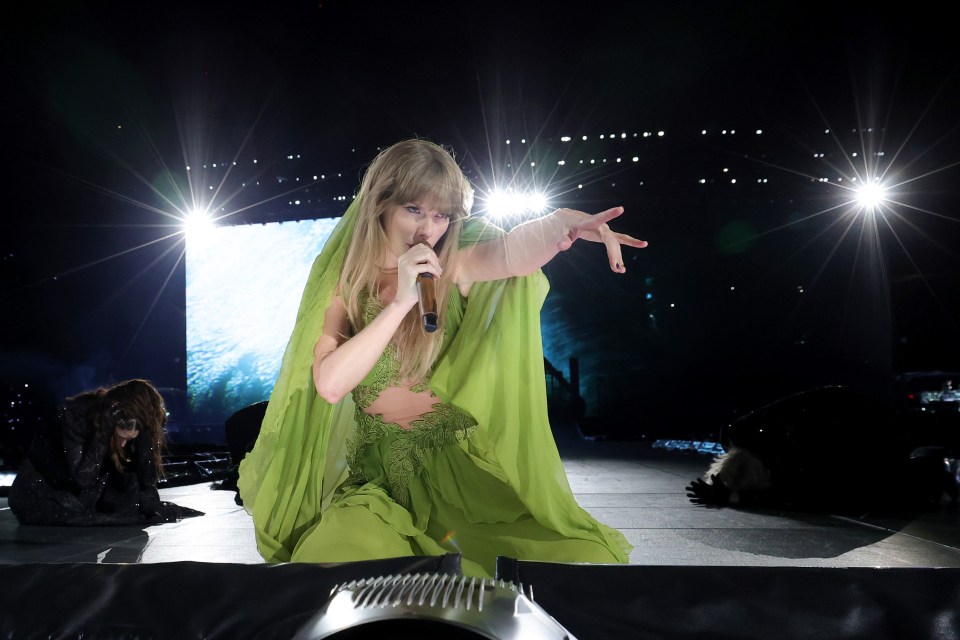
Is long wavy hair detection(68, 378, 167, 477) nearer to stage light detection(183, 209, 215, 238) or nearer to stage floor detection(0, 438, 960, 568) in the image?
stage floor detection(0, 438, 960, 568)

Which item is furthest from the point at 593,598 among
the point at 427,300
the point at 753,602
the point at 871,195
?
the point at 871,195

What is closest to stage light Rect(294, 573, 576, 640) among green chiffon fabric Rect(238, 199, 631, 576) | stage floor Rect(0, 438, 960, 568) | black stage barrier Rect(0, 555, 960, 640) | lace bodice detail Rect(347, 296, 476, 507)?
black stage barrier Rect(0, 555, 960, 640)

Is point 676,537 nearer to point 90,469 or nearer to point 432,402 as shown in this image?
point 432,402

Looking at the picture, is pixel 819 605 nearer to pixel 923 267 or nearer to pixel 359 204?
pixel 359 204

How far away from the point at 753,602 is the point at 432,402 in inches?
39.8

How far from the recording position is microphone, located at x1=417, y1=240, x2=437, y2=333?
1.30m

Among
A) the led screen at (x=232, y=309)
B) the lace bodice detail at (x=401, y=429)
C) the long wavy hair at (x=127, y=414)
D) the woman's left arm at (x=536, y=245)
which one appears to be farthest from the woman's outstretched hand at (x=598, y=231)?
the led screen at (x=232, y=309)

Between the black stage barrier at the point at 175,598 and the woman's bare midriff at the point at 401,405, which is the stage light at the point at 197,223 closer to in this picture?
the woman's bare midriff at the point at 401,405

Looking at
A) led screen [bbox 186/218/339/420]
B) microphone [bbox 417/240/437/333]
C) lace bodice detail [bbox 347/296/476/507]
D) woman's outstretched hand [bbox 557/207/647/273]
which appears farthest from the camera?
led screen [bbox 186/218/339/420]

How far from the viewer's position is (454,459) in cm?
160

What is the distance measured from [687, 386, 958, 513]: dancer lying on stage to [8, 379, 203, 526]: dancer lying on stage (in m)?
3.32

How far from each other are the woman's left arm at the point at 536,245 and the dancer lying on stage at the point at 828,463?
2581 mm

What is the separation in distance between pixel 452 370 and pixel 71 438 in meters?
3.01

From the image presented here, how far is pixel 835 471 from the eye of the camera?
3.44 meters
